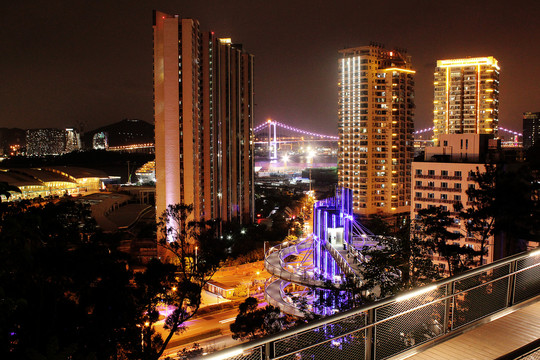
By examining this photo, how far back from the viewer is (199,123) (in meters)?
20.6

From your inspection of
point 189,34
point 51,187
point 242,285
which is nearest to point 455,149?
point 242,285

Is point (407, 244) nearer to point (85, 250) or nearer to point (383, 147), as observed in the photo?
point (85, 250)

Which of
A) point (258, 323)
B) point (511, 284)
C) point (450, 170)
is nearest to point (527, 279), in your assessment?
point (511, 284)

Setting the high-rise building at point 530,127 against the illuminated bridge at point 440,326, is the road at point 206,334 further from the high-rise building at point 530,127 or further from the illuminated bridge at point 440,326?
the high-rise building at point 530,127

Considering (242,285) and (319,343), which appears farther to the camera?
(242,285)

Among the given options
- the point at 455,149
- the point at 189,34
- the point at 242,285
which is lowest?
the point at 242,285

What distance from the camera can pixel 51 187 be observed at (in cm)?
3198

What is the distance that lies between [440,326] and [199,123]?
18.7m

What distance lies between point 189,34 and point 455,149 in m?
11.7

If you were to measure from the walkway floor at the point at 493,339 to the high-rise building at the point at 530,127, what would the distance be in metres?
62.3

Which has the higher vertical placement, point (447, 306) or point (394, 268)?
point (447, 306)

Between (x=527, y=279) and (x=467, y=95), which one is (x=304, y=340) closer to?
(x=527, y=279)

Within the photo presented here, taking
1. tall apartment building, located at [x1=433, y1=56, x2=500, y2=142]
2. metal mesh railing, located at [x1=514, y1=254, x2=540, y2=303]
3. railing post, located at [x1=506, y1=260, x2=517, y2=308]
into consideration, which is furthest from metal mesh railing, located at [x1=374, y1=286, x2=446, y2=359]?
tall apartment building, located at [x1=433, y1=56, x2=500, y2=142]

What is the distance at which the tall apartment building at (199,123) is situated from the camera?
18.5m
